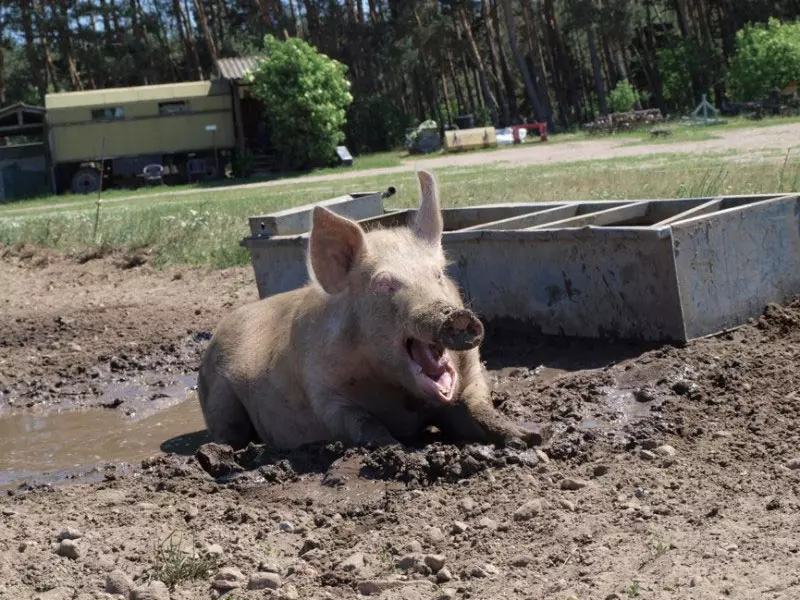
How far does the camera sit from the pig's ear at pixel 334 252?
681 cm

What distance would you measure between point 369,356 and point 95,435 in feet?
10.2

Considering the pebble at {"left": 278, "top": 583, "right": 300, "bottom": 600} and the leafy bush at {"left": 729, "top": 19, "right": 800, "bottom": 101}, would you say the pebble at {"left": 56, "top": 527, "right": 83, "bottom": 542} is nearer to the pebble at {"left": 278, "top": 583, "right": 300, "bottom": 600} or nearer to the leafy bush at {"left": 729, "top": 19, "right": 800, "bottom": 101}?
the pebble at {"left": 278, "top": 583, "right": 300, "bottom": 600}

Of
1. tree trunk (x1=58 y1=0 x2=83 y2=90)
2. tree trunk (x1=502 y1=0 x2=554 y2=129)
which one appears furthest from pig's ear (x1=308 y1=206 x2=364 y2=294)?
tree trunk (x1=58 y1=0 x2=83 y2=90)

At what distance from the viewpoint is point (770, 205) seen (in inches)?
344

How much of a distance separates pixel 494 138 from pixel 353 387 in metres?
37.9

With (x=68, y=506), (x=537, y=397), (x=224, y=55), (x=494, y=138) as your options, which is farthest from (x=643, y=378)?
(x=224, y=55)

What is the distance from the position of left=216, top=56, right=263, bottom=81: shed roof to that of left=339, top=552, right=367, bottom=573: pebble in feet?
135

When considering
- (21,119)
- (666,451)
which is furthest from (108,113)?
(666,451)

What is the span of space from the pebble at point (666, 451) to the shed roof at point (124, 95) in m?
39.6

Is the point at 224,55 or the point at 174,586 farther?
the point at 224,55

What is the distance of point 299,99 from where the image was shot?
42938mm

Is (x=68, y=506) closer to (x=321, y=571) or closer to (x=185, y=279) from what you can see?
(x=321, y=571)

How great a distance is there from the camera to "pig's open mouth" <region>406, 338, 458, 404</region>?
20.3ft

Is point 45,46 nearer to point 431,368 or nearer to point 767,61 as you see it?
point 767,61
